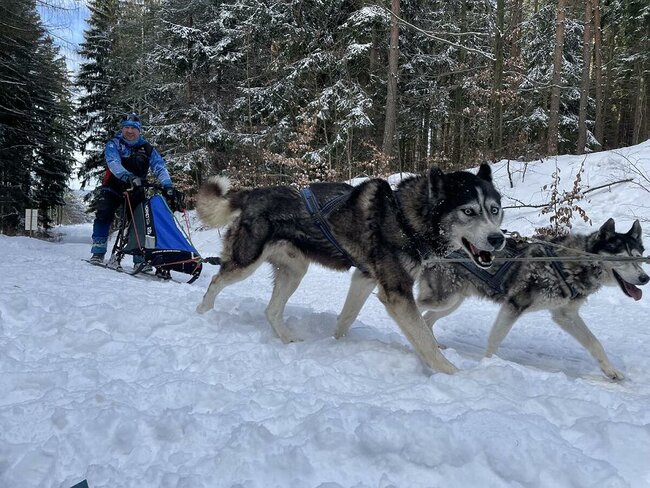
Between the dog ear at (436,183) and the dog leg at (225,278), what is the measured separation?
5.14 ft

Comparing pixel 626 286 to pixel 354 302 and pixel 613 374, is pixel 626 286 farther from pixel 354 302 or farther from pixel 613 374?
pixel 354 302

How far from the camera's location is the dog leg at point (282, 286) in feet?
12.9

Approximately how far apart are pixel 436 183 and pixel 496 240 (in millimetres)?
649

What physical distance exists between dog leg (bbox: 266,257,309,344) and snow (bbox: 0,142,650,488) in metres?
0.14

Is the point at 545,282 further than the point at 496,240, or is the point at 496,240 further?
the point at 545,282

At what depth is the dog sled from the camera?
648 cm

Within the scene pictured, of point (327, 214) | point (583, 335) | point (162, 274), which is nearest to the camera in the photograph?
point (327, 214)

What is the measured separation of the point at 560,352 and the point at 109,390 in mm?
4181

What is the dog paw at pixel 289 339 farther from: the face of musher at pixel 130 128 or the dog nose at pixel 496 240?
the face of musher at pixel 130 128

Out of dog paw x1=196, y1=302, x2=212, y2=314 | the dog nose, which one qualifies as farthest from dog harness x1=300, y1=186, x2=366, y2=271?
dog paw x1=196, y1=302, x2=212, y2=314

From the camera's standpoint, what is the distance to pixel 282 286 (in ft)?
13.6

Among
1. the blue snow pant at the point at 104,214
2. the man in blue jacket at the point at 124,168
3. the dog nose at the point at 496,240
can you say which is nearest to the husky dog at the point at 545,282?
the dog nose at the point at 496,240

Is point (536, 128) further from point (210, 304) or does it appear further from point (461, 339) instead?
point (210, 304)

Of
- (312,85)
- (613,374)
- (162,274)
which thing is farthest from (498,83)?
(613,374)
